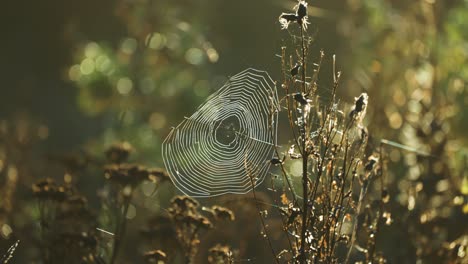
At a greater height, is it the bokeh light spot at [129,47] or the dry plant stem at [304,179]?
the bokeh light spot at [129,47]

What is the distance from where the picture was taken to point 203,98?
7156mm

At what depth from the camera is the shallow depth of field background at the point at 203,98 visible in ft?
12.6

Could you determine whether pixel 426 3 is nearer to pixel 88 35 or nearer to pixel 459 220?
pixel 459 220

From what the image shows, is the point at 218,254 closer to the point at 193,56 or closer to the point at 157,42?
the point at 157,42

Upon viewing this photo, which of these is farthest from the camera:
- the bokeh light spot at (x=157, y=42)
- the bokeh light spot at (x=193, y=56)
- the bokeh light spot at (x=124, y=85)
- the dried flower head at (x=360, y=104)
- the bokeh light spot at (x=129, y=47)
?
the bokeh light spot at (x=193, y=56)

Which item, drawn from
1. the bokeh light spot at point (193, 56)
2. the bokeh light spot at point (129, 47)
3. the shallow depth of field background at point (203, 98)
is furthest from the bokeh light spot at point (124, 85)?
the bokeh light spot at point (193, 56)

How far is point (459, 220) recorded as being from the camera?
12.1 ft

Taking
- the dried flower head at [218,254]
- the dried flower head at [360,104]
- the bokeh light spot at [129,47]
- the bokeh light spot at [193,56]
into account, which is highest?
the bokeh light spot at [193,56]

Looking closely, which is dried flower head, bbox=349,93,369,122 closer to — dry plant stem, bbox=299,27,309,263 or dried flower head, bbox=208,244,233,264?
dry plant stem, bbox=299,27,309,263

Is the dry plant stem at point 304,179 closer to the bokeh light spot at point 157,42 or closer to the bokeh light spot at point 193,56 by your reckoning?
the bokeh light spot at point 157,42

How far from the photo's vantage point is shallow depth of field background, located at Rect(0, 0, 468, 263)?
12.6ft

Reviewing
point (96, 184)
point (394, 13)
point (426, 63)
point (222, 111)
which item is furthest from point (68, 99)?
point (222, 111)

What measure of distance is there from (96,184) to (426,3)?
12.1ft

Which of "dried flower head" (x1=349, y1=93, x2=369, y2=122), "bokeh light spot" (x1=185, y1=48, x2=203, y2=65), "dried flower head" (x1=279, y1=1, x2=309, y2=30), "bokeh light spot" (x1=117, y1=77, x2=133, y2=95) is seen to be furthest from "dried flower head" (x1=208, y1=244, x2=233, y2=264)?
"bokeh light spot" (x1=185, y1=48, x2=203, y2=65)
